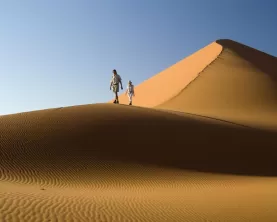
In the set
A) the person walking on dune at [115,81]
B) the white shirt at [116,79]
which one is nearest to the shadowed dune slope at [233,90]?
the person walking on dune at [115,81]

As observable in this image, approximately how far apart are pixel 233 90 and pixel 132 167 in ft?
81.0

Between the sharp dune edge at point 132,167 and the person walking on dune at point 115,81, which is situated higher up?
the person walking on dune at point 115,81

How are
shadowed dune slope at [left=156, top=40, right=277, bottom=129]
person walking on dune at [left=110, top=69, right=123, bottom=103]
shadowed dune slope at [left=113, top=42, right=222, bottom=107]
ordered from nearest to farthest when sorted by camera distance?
person walking on dune at [left=110, top=69, right=123, bottom=103], shadowed dune slope at [left=156, top=40, right=277, bottom=129], shadowed dune slope at [left=113, top=42, right=222, bottom=107]

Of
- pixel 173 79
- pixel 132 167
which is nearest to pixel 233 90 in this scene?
pixel 173 79

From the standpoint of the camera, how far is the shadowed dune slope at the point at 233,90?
104 ft

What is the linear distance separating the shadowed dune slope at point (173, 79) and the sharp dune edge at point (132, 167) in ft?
54.8

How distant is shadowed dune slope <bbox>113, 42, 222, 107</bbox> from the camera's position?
40.2 meters

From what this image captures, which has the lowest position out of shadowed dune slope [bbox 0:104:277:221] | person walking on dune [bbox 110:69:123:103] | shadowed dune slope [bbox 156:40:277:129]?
shadowed dune slope [bbox 0:104:277:221]

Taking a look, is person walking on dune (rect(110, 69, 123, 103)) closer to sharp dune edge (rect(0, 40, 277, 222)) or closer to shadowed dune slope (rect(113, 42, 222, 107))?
sharp dune edge (rect(0, 40, 277, 222))

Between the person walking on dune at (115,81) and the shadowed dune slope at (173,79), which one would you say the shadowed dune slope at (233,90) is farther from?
the person walking on dune at (115,81)

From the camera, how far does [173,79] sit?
43.7 m

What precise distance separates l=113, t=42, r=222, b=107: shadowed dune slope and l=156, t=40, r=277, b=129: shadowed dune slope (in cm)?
144

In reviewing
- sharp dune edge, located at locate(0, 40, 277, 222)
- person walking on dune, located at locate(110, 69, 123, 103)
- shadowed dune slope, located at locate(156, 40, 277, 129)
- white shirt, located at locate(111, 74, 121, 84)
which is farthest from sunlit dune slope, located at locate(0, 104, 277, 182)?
shadowed dune slope, located at locate(156, 40, 277, 129)

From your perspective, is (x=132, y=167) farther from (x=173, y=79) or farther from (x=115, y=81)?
(x=173, y=79)
